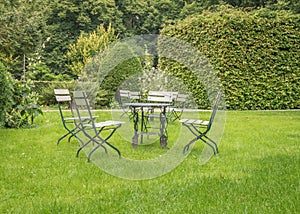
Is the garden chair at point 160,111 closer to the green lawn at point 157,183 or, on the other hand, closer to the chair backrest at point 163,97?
the chair backrest at point 163,97

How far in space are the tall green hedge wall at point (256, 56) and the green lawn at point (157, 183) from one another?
17.3 feet

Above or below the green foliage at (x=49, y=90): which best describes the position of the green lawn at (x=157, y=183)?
above

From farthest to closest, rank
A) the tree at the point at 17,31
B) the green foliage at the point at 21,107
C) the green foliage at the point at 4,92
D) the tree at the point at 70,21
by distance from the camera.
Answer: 1. the tree at the point at 70,21
2. the tree at the point at 17,31
3. the green foliage at the point at 21,107
4. the green foliage at the point at 4,92

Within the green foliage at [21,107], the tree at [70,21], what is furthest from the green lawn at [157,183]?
the tree at [70,21]

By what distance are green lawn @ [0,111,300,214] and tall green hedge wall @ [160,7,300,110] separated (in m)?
5.28

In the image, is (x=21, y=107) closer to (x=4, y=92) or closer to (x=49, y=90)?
(x=4, y=92)

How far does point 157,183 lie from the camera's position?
319cm

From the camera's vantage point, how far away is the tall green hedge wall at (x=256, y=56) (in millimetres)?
9992

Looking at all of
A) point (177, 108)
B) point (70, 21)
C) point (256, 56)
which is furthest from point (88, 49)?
point (177, 108)

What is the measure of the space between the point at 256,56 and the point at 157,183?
782cm

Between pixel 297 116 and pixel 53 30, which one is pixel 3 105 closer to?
pixel 297 116

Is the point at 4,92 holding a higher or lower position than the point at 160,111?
higher

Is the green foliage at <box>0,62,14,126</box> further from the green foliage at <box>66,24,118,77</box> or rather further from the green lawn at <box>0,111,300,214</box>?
the green foliage at <box>66,24,118,77</box>

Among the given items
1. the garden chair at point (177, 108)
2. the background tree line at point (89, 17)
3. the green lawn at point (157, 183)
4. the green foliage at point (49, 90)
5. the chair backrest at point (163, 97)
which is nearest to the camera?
the green lawn at point (157, 183)
